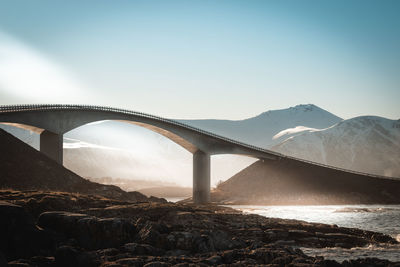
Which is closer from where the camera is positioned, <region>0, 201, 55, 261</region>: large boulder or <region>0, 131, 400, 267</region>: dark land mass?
<region>0, 201, 55, 261</region>: large boulder

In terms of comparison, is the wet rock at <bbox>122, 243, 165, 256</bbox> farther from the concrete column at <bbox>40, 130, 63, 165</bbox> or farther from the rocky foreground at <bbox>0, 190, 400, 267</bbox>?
the concrete column at <bbox>40, 130, 63, 165</bbox>

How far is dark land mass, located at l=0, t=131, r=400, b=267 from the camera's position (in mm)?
21969

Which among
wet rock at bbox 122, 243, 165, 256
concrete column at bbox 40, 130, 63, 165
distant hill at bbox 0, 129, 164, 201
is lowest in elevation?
wet rock at bbox 122, 243, 165, 256

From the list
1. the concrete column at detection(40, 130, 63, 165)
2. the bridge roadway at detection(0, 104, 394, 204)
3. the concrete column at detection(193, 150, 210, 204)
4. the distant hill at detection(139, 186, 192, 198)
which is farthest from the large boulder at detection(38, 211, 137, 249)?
the distant hill at detection(139, 186, 192, 198)

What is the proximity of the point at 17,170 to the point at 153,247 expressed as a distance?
43124mm

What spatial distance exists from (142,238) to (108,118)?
65767 mm

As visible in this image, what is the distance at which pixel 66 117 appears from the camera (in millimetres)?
79062

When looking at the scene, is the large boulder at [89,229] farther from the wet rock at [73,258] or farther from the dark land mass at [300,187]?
the dark land mass at [300,187]

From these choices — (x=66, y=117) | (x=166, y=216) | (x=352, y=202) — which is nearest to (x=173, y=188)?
(x=352, y=202)

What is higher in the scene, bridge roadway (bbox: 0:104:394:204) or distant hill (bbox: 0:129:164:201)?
bridge roadway (bbox: 0:104:394:204)

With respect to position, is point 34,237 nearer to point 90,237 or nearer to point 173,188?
point 90,237

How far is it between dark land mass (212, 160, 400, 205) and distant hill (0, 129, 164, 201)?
48.9 meters

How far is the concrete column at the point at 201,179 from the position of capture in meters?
105

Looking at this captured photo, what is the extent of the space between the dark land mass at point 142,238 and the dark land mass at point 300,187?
6531 cm
